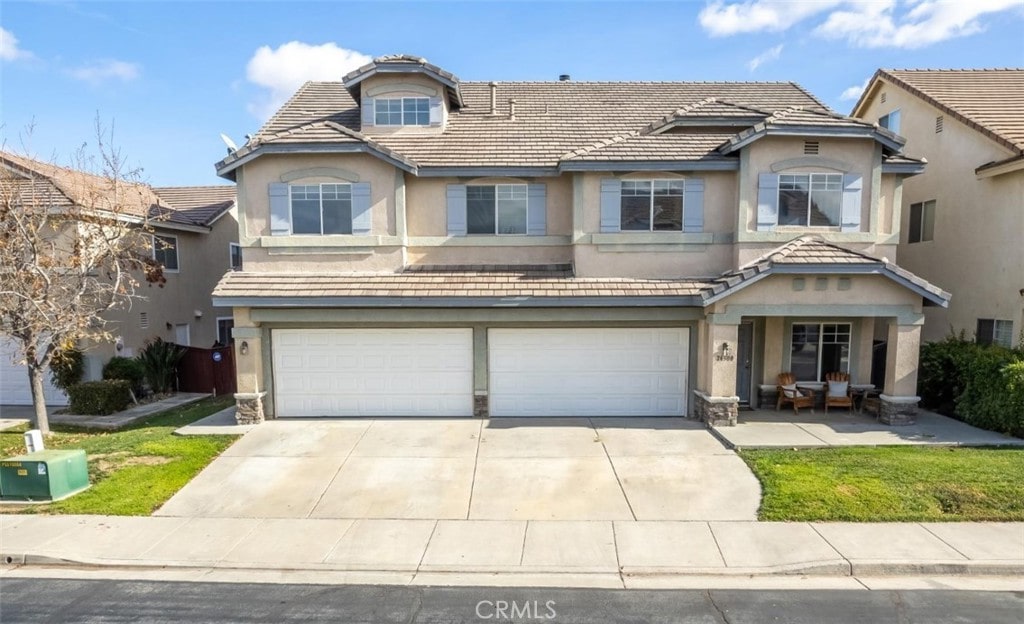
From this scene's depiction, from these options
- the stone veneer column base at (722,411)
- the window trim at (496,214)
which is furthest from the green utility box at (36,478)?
the stone veneer column base at (722,411)

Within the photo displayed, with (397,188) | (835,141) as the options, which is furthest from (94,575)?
(835,141)

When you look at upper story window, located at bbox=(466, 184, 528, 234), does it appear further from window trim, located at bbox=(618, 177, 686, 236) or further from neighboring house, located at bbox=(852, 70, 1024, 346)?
neighboring house, located at bbox=(852, 70, 1024, 346)

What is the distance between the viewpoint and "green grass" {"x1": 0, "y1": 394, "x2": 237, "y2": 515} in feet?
26.1

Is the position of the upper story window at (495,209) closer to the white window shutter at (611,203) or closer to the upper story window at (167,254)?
the white window shutter at (611,203)

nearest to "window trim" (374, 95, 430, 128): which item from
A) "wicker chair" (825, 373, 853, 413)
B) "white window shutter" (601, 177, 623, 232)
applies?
"white window shutter" (601, 177, 623, 232)

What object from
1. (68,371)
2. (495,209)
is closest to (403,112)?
(495,209)

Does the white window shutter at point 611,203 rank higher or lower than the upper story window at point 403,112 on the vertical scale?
lower

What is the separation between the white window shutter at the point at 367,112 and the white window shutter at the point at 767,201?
974 centimetres

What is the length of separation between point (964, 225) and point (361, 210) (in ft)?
51.3

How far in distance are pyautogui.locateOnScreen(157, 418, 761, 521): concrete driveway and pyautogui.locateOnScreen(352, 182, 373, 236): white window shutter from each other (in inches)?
177

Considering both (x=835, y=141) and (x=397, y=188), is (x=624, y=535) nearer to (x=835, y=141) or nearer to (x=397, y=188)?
(x=397, y=188)

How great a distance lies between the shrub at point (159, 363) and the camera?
15.1m

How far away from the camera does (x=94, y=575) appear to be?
6328 millimetres

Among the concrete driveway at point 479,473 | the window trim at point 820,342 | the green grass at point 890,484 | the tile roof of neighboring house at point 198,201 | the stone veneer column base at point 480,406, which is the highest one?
the tile roof of neighboring house at point 198,201
